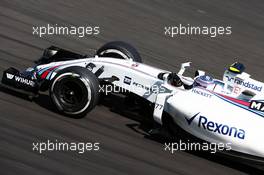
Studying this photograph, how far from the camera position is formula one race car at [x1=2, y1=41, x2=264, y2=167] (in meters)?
8.64

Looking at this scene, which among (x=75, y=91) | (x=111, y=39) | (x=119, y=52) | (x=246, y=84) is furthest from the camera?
(x=111, y=39)

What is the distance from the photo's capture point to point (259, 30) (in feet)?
53.2

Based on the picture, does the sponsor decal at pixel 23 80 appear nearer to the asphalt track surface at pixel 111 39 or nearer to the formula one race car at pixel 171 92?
the formula one race car at pixel 171 92

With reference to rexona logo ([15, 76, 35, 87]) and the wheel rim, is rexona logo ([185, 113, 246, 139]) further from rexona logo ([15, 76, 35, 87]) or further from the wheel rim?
rexona logo ([15, 76, 35, 87])

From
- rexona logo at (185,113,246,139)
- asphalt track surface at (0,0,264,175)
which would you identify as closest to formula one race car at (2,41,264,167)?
rexona logo at (185,113,246,139)

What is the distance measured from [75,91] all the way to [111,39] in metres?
4.59

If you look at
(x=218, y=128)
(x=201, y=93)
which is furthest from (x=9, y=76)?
(x=218, y=128)

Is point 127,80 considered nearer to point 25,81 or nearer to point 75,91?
point 75,91

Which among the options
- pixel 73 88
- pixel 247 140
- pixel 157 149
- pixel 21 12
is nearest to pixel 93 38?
pixel 21 12

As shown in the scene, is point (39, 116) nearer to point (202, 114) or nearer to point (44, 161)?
point (44, 161)

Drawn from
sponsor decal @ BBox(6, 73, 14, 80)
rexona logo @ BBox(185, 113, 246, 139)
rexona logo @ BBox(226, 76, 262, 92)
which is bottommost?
sponsor decal @ BBox(6, 73, 14, 80)

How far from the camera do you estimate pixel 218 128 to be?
866 centimetres

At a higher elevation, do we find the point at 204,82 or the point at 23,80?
the point at 204,82

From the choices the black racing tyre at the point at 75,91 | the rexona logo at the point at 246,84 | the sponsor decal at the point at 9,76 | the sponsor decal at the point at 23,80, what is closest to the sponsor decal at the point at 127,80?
the black racing tyre at the point at 75,91
